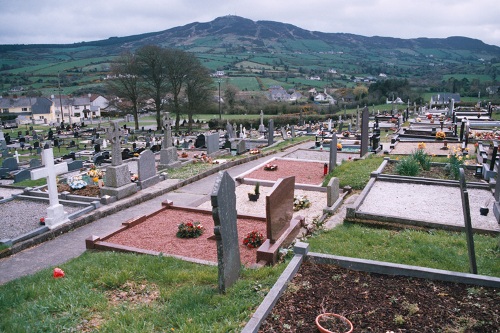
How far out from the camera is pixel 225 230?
559 cm

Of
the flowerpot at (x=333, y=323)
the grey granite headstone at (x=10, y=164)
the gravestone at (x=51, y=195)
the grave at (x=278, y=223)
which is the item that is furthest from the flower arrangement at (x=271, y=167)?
the grey granite headstone at (x=10, y=164)

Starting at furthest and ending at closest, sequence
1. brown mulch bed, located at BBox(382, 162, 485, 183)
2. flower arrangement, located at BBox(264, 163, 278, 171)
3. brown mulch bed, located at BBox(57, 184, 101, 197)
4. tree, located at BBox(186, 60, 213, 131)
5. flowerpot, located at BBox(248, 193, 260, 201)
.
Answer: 1. tree, located at BBox(186, 60, 213, 131)
2. flower arrangement, located at BBox(264, 163, 278, 171)
3. brown mulch bed, located at BBox(57, 184, 101, 197)
4. brown mulch bed, located at BBox(382, 162, 485, 183)
5. flowerpot, located at BBox(248, 193, 260, 201)

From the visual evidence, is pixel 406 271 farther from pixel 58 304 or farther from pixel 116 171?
pixel 116 171

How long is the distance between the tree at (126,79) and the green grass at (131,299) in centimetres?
4348

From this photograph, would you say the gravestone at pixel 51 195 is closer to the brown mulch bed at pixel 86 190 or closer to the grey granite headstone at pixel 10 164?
the brown mulch bed at pixel 86 190

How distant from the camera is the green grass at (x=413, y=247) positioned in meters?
6.45

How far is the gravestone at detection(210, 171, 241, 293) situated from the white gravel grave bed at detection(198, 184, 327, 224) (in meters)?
4.13

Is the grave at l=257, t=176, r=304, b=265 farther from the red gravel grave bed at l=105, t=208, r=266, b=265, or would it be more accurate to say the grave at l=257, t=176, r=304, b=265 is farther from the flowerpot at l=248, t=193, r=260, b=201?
the flowerpot at l=248, t=193, r=260, b=201

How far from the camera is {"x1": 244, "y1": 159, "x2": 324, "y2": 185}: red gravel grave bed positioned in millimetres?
15149

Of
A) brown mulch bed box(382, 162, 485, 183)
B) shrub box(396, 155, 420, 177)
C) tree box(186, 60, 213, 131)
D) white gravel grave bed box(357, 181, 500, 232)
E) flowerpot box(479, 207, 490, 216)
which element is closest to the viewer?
white gravel grave bed box(357, 181, 500, 232)

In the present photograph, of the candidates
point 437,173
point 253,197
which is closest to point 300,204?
point 253,197

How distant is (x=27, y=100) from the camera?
3236 inches

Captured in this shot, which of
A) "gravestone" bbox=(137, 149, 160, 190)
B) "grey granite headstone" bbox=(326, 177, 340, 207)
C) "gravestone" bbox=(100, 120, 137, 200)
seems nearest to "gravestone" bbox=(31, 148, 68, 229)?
"gravestone" bbox=(100, 120, 137, 200)

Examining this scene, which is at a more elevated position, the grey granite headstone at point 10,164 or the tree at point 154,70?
the tree at point 154,70
